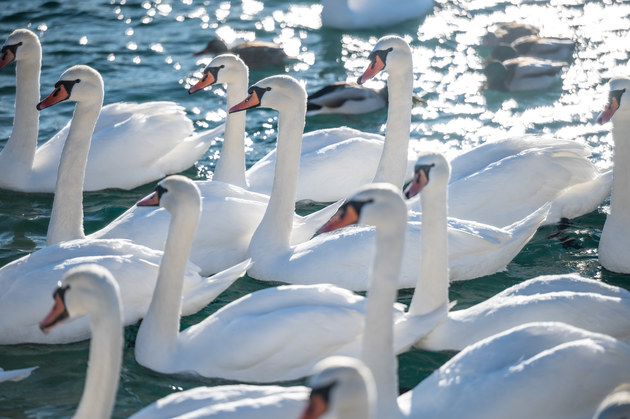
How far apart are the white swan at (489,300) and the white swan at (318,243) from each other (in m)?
0.89

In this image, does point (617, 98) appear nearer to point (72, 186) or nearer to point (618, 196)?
point (618, 196)

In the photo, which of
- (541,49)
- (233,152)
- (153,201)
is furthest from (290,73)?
(153,201)

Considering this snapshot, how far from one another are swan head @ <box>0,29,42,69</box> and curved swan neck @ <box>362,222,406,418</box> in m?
5.50

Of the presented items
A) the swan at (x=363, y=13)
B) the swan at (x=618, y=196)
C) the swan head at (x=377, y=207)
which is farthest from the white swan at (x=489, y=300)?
the swan at (x=363, y=13)

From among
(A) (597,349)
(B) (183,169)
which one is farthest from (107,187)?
(A) (597,349)

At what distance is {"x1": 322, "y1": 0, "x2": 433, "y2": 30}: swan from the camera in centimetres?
1456

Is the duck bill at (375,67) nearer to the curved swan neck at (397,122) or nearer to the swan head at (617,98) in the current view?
the curved swan neck at (397,122)

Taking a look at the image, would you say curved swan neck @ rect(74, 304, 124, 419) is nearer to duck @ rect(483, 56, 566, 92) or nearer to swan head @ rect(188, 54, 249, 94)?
swan head @ rect(188, 54, 249, 94)

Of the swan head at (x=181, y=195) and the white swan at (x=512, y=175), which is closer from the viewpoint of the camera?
the swan head at (x=181, y=195)

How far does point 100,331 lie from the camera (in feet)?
16.9

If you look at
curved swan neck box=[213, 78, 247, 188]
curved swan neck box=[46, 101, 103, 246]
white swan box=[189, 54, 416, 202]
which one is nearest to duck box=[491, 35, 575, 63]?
white swan box=[189, 54, 416, 202]

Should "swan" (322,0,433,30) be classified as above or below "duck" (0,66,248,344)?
above

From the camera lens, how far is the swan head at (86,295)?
5.14 m

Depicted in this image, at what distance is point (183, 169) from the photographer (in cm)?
1059
